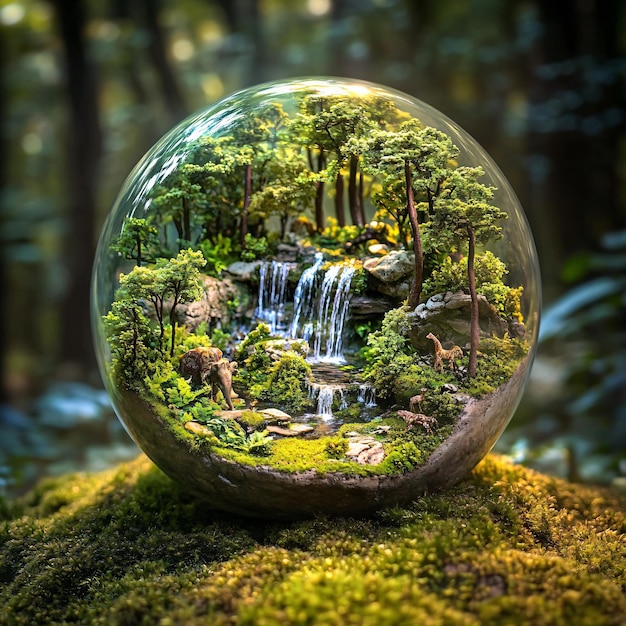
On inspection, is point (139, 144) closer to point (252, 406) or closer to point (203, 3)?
point (203, 3)

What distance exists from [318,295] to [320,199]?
1.33 ft

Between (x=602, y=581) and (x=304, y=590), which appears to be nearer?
(x=304, y=590)

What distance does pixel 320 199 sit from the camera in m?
2.46

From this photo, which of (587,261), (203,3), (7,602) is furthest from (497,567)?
(203,3)

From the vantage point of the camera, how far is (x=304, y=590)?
1863mm

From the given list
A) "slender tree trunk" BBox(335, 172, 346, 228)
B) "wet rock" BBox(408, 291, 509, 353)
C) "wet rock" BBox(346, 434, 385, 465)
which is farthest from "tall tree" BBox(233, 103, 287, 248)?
"wet rock" BBox(346, 434, 385, 465)

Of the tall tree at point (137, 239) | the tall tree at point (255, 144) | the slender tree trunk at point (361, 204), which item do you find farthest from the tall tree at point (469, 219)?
the tall tree at point (137, 239)

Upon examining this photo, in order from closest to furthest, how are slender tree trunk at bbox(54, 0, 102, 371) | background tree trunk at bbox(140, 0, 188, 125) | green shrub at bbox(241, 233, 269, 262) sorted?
green shrub at bbox(241, 233, 269, 262)
slender tree trunk at bbox(54, 0, 102, 371)
background tree trunk at bbox(140, 0, 188, 125)

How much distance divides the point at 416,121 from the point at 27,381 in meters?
11.9

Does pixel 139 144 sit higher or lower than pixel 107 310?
higher

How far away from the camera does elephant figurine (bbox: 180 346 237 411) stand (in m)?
2.31

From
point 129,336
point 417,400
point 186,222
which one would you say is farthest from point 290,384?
point 186,222

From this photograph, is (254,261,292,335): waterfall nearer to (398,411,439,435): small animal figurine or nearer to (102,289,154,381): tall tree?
(102,289,154,381): tall tree

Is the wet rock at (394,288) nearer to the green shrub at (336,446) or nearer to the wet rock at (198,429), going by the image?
the green shrub at (336,446)
